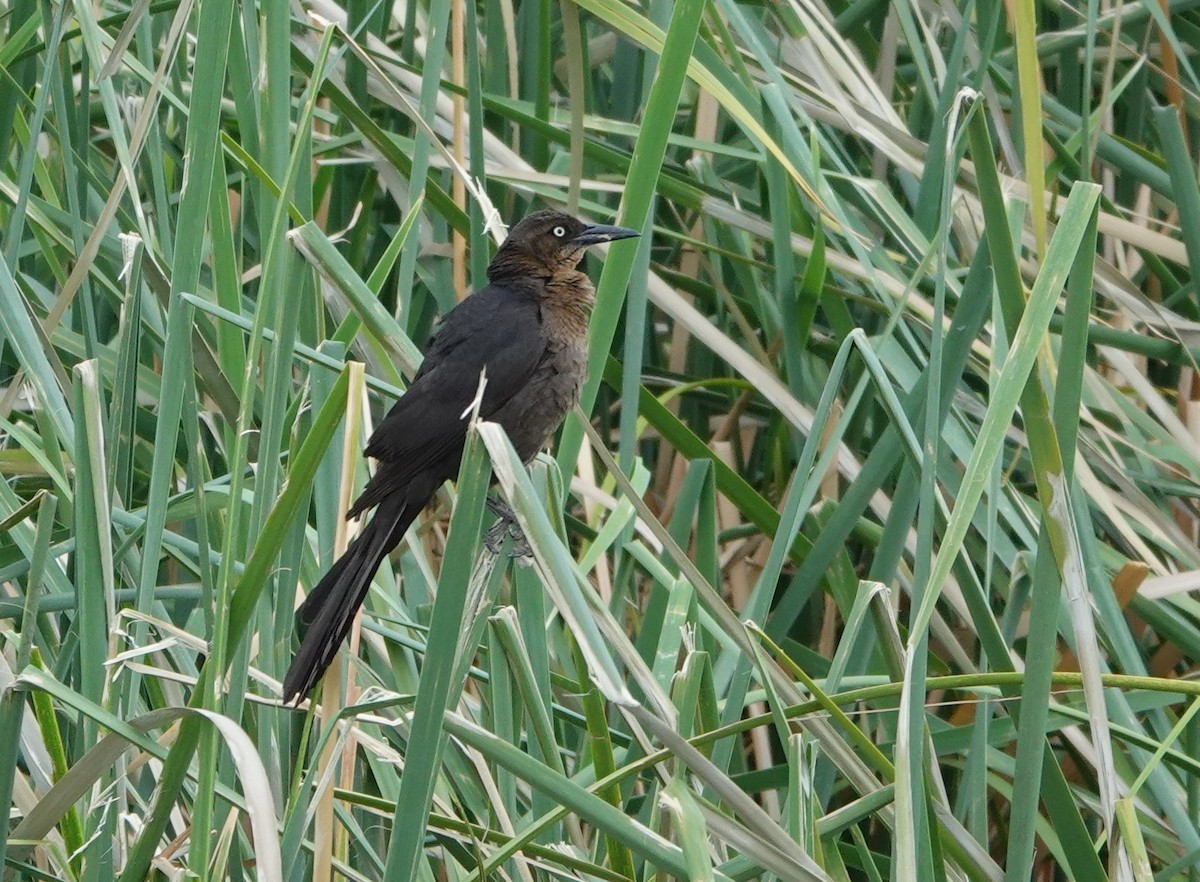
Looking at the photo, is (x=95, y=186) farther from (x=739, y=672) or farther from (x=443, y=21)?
(x=739, y=672)

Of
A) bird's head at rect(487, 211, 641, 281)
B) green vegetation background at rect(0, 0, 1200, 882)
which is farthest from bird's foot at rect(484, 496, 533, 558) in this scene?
bird's head at rect(487, 211, 641, 281)

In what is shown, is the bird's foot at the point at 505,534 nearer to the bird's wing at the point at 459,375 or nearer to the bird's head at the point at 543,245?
the bird's wing at the point at 459,375

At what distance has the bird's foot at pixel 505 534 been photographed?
1656mm

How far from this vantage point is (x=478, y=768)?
1659 millimetres

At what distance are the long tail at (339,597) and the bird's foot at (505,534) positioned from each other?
0.13 meters

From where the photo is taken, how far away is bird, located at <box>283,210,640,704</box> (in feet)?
5.69

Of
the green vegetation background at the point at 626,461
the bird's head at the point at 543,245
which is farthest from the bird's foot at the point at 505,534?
the bird's head at the point at 543,245

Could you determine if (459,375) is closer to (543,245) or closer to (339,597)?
(543,245)

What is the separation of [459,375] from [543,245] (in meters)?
0.42

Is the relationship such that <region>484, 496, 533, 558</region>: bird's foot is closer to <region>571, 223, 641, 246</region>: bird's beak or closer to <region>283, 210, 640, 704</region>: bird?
<region>283, 210, 640, 704</region>: bird

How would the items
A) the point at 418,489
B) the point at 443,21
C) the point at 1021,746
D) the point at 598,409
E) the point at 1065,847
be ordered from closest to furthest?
the point at 1021,746, the point at 1065,847, the point at 443,21, the point at 418,489, the point at 598,409

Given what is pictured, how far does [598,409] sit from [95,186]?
96cm

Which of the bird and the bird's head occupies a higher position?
the bird's head

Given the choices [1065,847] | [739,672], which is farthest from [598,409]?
[1065,847]
